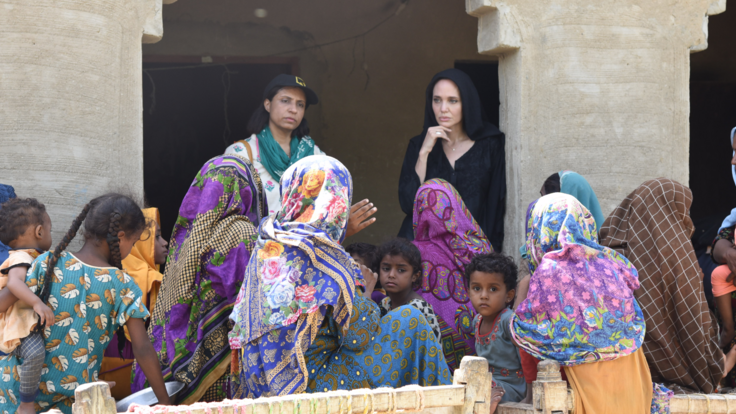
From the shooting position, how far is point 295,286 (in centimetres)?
260

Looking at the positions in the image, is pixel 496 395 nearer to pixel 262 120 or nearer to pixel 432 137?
pixel 432 137

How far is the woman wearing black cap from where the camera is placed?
4.09 meters

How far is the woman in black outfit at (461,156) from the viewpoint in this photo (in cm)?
441

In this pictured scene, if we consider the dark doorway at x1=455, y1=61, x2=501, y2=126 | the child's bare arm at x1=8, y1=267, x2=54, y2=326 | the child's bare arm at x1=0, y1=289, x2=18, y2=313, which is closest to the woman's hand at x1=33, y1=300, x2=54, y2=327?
the child's bare arm at x1=8, y1=267, x2=54, y2=326

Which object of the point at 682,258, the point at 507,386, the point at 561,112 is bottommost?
the point at 507,386

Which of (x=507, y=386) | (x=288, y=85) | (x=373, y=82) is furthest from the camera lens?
(x=373, y=82)

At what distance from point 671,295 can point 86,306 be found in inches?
90.8

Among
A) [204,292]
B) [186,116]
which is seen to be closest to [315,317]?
[204,292]

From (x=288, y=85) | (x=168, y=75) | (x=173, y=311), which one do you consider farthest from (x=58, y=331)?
(x=168, y=75)

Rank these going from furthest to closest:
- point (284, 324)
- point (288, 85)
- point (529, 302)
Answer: point (288, 85) → point (529, 302) → point (284, 324)

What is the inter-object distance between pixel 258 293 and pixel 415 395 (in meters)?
0.66

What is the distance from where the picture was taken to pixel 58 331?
102 inches

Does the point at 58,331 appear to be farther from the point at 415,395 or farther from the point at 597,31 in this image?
the point at 597,31

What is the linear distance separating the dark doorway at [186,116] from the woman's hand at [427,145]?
211cm
